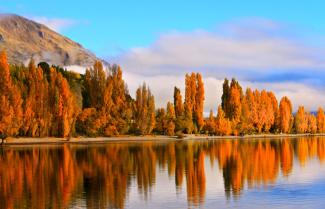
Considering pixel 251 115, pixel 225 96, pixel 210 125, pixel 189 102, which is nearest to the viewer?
pixel 189 102

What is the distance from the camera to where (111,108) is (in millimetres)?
104375

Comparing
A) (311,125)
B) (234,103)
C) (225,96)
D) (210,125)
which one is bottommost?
(210,125)

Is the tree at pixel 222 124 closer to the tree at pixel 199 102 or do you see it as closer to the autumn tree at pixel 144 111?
the tree at pixel 199 102

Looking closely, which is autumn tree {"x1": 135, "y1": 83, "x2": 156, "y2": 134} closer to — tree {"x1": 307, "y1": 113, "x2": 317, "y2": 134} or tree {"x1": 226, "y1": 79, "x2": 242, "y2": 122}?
tree {"x1": 226, "y1": 79, "x2": 242, "y2": 122}

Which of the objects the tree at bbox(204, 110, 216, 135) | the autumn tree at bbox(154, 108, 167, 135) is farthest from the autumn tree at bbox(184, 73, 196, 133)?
the tree at bbox(204, 110, 216, 135)

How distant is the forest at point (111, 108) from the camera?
82688mm

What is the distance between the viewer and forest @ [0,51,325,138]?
271ft

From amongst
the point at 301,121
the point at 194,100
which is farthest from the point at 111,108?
the point at 301,121

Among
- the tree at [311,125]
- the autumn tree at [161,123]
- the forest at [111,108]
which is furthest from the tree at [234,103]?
the tree at [311,125]

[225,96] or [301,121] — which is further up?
[225,96]

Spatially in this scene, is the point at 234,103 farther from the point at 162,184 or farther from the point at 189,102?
the point at 162,184

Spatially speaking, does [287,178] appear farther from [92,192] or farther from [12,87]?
[12,87]

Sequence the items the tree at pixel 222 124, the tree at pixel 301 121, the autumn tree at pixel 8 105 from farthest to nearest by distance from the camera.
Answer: the tree at pixel 301 121
the tree at pixel 222 124
the autumn tree at pixel 8 105

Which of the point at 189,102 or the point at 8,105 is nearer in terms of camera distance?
the point at 8,105
